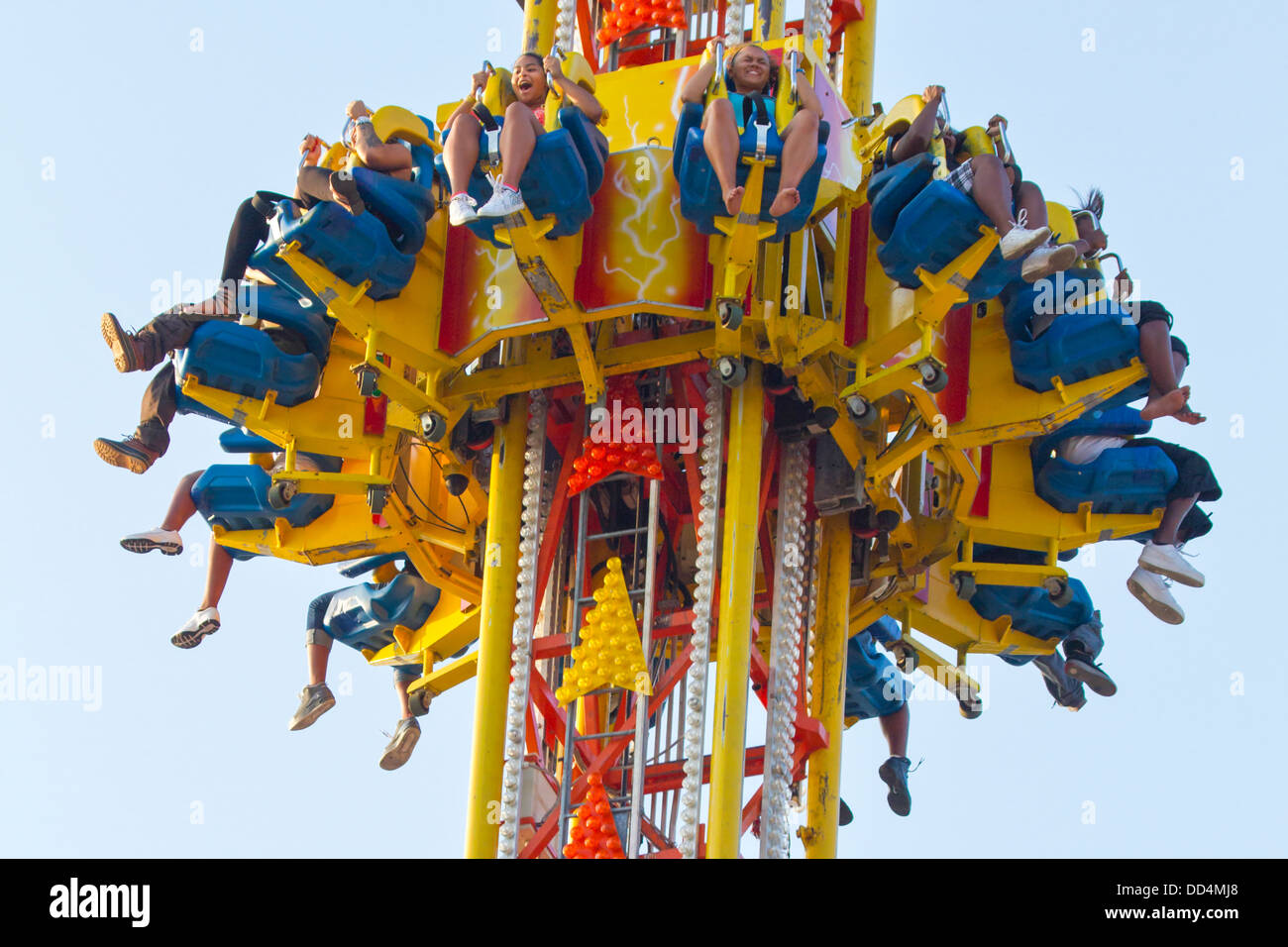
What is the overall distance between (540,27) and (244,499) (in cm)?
635

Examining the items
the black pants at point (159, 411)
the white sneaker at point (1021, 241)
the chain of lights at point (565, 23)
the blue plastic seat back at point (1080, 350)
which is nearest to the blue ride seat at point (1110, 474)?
the blue plastic seat back at point (1080, 350)

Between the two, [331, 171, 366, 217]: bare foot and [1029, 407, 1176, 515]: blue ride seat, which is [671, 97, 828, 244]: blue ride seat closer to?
[331, 171, 366, 217]: bare foot

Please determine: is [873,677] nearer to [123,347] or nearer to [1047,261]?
[1047,261]

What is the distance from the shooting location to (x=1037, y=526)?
3112cm

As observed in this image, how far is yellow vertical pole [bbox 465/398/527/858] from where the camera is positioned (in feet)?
91.0

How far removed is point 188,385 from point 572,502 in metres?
4.32

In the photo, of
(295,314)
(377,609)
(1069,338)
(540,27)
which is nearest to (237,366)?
(295,314)

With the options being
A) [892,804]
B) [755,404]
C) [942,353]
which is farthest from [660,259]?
[892,804]

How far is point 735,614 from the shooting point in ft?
90.1

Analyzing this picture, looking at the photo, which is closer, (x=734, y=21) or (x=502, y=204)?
(x=502, y=204)

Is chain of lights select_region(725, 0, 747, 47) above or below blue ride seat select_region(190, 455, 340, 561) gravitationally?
above

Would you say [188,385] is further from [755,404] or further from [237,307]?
[755,404]

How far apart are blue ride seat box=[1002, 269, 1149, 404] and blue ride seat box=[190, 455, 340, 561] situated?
312 inches

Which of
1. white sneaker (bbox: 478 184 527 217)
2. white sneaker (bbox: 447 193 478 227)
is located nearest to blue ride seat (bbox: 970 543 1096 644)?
white sneaker (bbox: 478 184 527 217)
